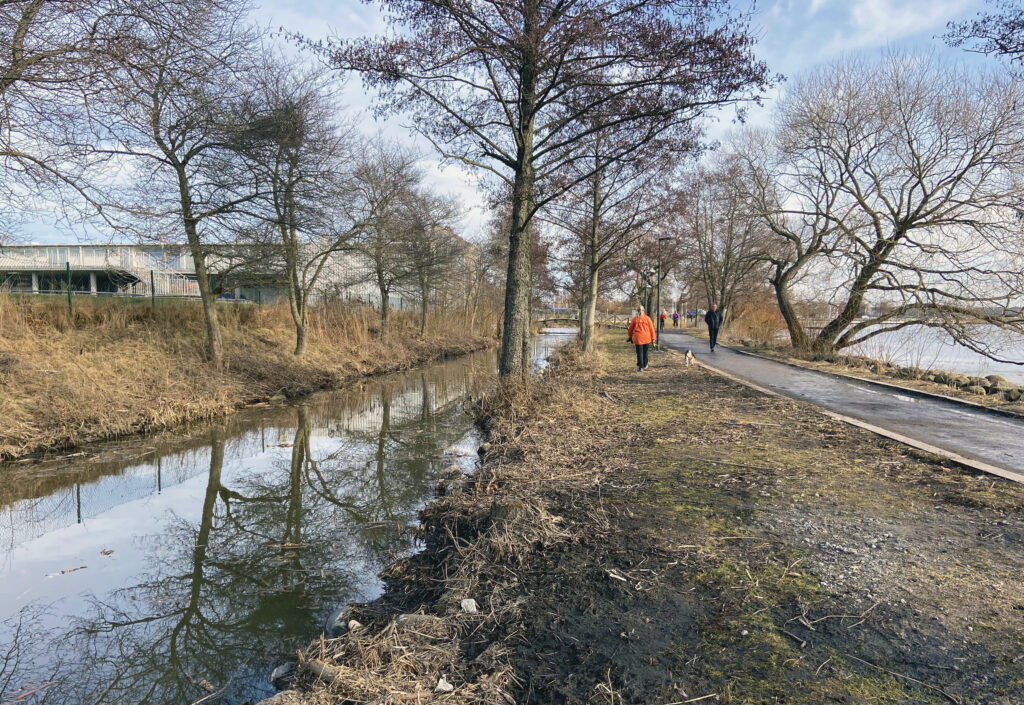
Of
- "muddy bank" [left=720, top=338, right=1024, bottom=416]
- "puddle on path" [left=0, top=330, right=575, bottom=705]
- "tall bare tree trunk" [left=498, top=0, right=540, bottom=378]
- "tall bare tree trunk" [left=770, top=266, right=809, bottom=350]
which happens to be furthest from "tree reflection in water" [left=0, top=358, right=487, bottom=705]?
"tall bare tree trunk" [left=770, top=266, right=809, bottom=350]

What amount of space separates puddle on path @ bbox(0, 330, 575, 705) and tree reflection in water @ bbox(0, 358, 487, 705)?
0.02 m

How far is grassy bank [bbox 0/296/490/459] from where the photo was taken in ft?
30.7

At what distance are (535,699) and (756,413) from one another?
749 centimetres

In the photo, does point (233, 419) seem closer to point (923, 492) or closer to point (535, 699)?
point (535, 699)

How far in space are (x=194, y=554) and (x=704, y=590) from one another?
5237 millimetres

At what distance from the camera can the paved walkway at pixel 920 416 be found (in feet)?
21.9

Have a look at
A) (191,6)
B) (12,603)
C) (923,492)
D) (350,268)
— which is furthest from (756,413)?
(350,268)

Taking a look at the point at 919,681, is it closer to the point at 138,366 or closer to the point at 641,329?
the point at 641,329

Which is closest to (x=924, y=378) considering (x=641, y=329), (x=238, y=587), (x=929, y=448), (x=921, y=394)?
(x=921, y=394)

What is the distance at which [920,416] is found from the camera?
8898 mm

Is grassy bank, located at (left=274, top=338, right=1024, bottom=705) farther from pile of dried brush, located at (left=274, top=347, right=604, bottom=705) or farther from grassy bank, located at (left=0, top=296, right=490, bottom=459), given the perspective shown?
grassy bank, located at (left=0, top=296, right=490, bottom=459)

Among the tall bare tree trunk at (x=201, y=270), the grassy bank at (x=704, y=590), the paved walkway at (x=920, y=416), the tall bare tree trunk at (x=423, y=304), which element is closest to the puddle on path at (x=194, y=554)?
the grassy bank at (x=704, y=590)

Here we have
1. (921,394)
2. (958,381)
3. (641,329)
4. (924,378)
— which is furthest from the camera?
(924,378)

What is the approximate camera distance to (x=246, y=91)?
12.3m
